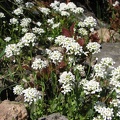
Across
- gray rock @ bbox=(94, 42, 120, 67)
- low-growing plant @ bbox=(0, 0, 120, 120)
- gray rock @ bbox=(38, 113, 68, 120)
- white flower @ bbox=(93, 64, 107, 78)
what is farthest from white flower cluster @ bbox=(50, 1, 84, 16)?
gray rock @ bbox=(38, 113, 68, 120)


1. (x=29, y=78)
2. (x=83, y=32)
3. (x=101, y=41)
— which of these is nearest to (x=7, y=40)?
(x=29, y=78)

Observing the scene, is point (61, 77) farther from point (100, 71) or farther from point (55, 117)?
point (55, 117)

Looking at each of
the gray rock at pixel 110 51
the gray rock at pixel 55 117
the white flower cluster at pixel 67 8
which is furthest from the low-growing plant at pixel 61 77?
the gray rock at pixel 110 51

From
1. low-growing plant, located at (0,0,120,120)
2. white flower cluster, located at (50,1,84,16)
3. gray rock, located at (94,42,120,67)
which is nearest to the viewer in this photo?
low-growing plant, located at (0,0,120,120)

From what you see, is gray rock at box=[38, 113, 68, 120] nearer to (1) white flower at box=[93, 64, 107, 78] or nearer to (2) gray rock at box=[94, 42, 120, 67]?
(1) white flower at box=[93, 64, 107, 78]

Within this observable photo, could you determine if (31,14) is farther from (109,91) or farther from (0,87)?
(109,91)

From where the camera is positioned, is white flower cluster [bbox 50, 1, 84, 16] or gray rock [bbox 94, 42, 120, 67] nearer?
gray rock [bbox 94, 42, 120, 67]

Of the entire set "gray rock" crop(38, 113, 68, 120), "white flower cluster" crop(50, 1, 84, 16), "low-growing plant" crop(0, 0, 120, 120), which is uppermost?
"white flower cluster" crop(50, 1, 84, 16)

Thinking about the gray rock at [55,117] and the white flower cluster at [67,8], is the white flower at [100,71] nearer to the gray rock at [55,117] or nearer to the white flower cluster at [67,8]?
the gray rock at [55,117]
